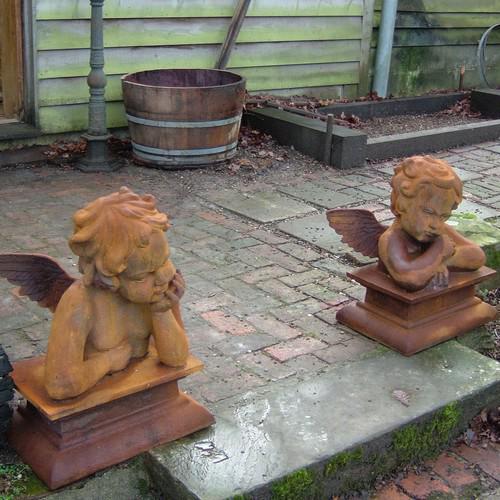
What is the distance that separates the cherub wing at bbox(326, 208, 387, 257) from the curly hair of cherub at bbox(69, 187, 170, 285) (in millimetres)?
1476

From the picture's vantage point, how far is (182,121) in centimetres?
649

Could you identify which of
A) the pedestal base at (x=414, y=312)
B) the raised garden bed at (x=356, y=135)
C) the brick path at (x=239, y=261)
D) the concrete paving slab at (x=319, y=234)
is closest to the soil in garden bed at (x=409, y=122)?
the raised garden bed at (x=356, y=135)

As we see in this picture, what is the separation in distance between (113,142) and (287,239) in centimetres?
271

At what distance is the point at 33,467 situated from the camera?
2.58 m

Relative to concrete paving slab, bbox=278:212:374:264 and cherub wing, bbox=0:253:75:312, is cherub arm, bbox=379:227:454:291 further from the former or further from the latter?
cherub wing, bbox=0:253:75:312

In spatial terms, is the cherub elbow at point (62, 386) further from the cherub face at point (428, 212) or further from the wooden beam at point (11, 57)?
the wooden beam at point (11, 57)

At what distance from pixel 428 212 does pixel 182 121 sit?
3539 millimetres

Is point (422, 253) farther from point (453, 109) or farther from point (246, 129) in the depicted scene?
point (453, 109)

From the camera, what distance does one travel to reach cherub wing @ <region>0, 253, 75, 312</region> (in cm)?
265

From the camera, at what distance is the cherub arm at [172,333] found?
2.54m

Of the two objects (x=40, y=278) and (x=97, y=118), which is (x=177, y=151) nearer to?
(x=97, y=118)

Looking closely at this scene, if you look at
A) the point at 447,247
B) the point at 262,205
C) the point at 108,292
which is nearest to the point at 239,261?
the point at 262,205

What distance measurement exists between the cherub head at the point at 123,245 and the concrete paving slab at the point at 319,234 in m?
2.54

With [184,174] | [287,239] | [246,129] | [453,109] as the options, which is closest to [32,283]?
[287,239]
